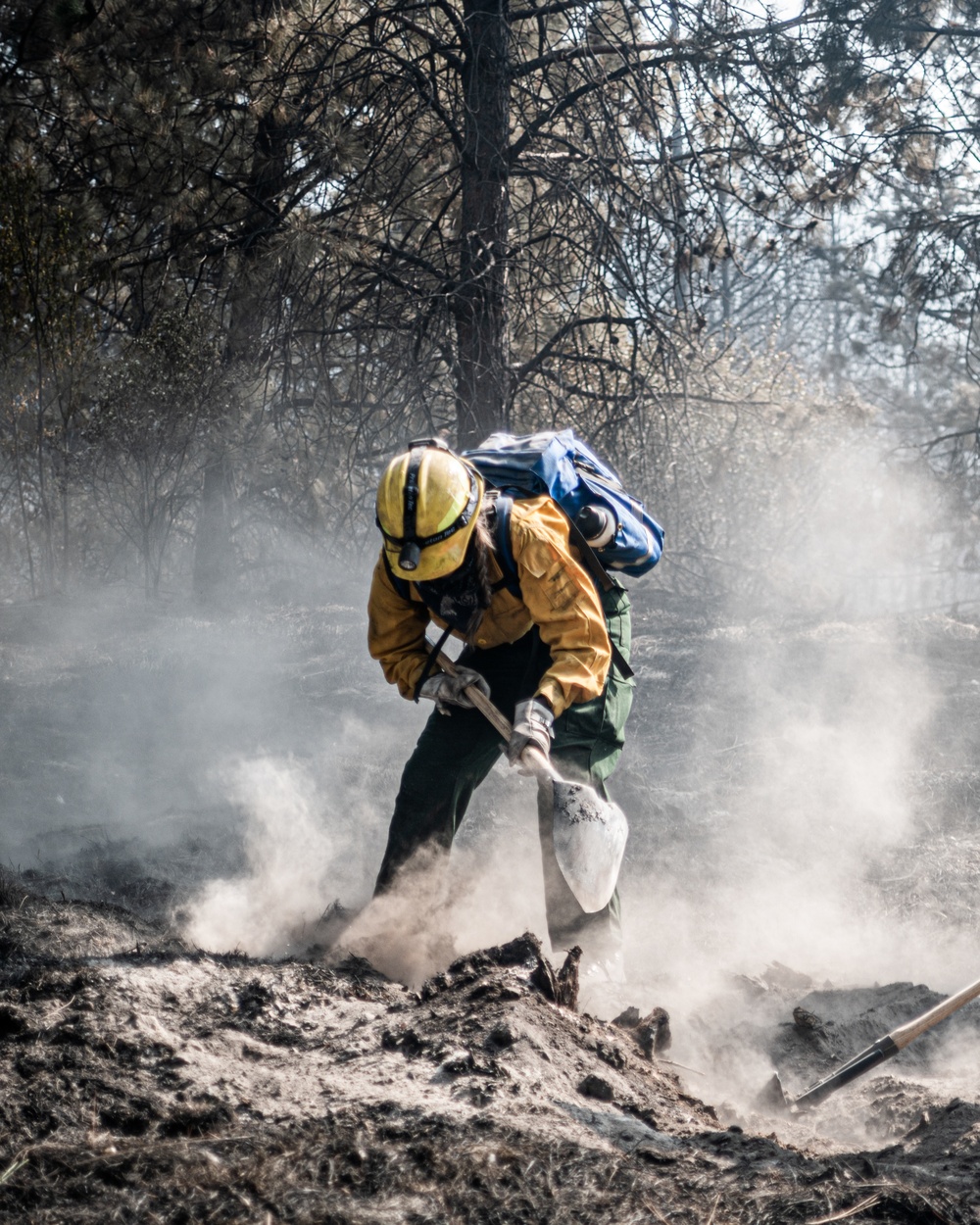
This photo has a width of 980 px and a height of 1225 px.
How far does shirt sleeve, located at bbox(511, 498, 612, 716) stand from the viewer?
10.9ft

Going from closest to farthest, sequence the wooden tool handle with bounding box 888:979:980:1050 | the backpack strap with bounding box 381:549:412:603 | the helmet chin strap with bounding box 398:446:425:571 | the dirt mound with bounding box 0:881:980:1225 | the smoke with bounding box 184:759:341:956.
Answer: the dirt mound with bounding box 0:881:980:1225
the wooden tool handle with bounding box 888:979:980:1050
the helmet chin strap with bounding box 398:446:425:571
the backpack strap with bounding box 381:549:412:603
the smoke with bounding box 184:759:341:956

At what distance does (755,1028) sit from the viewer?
3740 mm

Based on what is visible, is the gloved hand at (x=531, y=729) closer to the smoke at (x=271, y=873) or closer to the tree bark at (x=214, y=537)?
the smoke at (x=271, y=873)

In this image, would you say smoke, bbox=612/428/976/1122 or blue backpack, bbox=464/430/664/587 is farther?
smoke, bbox=612/428/976/1122

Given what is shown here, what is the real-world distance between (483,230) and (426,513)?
3851 mm

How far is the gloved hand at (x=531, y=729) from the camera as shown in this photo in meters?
3.29

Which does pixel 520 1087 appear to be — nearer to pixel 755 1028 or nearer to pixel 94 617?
pixel 755 1028

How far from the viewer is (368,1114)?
88.0 inches

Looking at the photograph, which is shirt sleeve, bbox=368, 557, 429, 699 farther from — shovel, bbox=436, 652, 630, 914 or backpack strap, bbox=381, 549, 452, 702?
shovel, bbox=436, 652, 630, 914

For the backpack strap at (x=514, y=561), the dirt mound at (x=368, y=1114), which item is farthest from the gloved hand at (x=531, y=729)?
the dirt mound at (x=368, y=1114)

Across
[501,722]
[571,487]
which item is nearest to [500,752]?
[501,722]

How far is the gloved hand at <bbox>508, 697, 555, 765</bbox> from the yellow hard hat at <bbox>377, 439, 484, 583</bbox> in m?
0.49

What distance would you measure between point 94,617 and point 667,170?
20.8 feet

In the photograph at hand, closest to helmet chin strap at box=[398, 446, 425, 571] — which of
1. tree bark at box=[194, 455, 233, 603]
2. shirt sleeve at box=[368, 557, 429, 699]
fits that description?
shirt sleeve at box=[368, 557, 429, 699]
